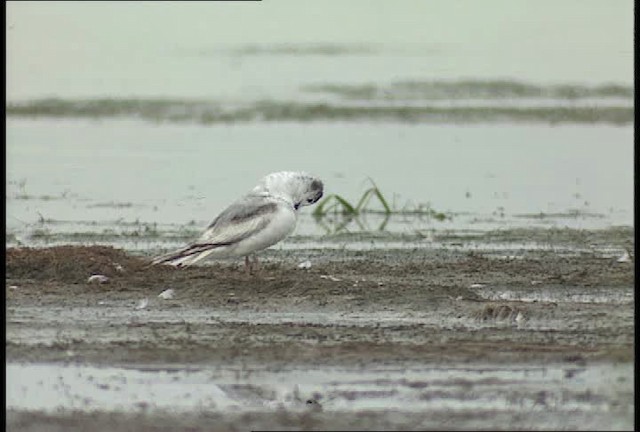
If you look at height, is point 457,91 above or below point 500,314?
above

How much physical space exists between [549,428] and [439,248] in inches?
220

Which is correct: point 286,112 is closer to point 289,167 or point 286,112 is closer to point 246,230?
point 289,167

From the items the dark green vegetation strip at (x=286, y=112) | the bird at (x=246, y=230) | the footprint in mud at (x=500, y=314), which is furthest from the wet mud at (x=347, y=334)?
the dark green vegetation strip at (x=286, y=112)

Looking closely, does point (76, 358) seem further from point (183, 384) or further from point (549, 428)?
point (549, 428)

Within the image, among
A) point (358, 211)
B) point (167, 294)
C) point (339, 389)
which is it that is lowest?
point (339, 389)

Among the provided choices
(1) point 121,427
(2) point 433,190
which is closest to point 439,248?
(2) point 433,190

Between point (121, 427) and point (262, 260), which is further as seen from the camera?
point (262, 260)

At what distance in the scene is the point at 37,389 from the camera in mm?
9477

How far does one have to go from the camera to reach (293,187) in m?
13.0

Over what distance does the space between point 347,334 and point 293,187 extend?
98.8 inches

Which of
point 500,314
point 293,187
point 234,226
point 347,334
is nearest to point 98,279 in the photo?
point 234,226

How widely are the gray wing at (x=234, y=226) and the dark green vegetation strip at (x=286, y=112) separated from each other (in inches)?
413

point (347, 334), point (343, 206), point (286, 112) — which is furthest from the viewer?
point (286, 112)

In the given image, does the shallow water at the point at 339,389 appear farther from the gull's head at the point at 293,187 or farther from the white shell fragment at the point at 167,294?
the gull's head at the point at 293,187
